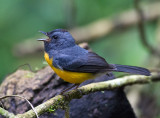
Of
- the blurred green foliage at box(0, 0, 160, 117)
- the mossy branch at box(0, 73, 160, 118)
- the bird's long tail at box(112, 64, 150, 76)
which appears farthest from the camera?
the blurred green foliage at box(0, 0, 160, 117)

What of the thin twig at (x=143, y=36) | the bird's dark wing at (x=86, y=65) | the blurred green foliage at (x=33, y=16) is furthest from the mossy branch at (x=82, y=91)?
the blurred green foliage at (x=33, y=16)

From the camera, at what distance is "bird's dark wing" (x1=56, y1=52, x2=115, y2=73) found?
3742 mm

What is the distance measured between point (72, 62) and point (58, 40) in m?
0.52

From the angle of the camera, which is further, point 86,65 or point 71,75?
point 86,65

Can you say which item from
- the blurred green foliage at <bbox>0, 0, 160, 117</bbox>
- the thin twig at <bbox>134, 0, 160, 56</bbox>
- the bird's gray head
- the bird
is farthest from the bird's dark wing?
the blurred green foliage at <bbox>0, 0, 160, 117</bbox>

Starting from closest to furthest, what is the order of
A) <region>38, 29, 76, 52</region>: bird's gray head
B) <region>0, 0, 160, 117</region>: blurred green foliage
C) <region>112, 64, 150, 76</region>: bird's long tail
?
<region>112, 64, 150, 76</region>: bird's long tail
<region>38, 29, 76, 52</region>: bird's gray head
<region>0, 0, 160, 117</region>: blurred green foliage

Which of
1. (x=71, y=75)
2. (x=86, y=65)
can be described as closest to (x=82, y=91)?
(x=71, y=75)

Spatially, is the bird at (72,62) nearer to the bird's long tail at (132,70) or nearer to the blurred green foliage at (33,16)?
the bird's long tail at (132,70)

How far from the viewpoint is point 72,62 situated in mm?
3805

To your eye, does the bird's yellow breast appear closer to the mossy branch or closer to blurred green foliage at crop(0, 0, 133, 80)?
the mossy branch

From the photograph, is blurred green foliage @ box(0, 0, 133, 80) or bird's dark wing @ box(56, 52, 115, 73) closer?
bird's dark wing @ box(56, 52, 115, 73)

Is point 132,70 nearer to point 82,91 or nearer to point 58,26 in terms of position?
point 82,91

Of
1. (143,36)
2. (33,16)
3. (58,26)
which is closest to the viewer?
(143,36)

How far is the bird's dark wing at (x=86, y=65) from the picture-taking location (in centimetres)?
374
